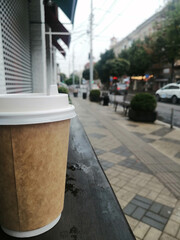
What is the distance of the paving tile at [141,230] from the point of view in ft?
6.33

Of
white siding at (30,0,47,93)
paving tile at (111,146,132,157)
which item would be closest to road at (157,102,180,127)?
paving tile at (111,146,132,157)

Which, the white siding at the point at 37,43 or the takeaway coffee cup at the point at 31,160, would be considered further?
the white siding at the point at 37,43

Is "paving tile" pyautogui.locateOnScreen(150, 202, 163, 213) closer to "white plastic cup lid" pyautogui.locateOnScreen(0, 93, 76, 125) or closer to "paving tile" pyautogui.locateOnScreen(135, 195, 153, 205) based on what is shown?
"paving tile" pyautogui.locateOnScreen(135, 195, 153, 205)

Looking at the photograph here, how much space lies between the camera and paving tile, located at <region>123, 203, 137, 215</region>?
2.30 meters

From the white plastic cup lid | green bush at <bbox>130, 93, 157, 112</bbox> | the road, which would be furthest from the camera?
the road

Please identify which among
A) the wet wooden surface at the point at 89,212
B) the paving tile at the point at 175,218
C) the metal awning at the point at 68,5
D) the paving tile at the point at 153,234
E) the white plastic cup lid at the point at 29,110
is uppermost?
the metal awning at the point at 68,5

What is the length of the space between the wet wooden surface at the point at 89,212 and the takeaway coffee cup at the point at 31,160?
4.5 inches

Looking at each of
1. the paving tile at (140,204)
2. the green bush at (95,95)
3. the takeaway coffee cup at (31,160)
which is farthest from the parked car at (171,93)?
the takeaway coffee cup at (31,160)

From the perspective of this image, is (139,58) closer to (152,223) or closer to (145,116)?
(145,116)

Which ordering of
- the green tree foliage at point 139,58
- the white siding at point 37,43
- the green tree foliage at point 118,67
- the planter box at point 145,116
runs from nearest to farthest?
the white siding at point 37,43 < the planter box at point 145,116 < the green tree foliage at point 139,58 < the green tree foliage at point 118,67

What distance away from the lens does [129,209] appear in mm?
2352

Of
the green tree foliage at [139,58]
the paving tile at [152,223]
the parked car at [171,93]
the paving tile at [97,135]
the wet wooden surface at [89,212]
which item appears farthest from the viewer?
the green tree foliage at [139,58]

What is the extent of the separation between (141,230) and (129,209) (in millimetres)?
358

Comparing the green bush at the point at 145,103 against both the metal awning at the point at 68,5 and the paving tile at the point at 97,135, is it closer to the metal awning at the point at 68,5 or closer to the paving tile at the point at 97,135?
the paving tile at the point at 97,135
